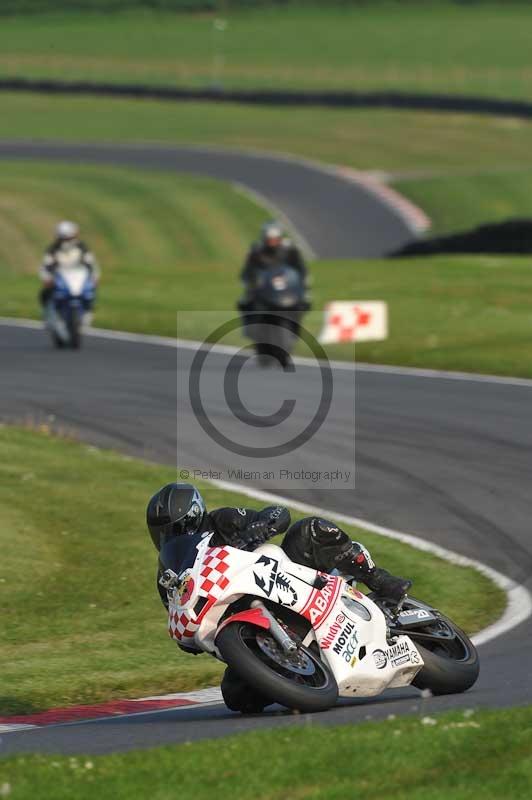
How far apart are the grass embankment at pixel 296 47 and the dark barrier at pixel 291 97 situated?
10.1 feet

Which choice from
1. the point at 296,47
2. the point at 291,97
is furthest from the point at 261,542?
the point at 296,47

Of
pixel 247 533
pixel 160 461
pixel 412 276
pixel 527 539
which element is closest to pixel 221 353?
pixel 160 461

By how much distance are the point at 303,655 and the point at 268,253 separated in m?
14.5

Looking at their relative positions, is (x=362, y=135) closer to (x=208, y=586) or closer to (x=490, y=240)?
(x=490, y=240)

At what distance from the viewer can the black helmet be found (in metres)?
7.56

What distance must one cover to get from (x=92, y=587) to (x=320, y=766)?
5.36m

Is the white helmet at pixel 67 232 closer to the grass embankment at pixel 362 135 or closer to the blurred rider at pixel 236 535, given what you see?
the blurred rider at pixel 236 535

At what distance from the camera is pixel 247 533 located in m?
7.48

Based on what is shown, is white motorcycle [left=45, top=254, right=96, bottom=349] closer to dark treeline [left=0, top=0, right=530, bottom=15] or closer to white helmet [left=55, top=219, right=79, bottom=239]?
white helmet [left=55, top=219, right=79, bottom=239]

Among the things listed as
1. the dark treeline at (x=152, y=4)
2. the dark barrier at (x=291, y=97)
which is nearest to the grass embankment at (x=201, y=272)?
the dark barrier at (x=291, y=97)

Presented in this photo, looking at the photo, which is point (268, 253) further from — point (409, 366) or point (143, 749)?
point (143, 749)

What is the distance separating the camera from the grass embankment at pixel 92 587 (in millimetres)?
9219

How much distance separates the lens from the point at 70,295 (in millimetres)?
22500

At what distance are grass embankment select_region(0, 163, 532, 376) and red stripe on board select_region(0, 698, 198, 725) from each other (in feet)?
40.6
